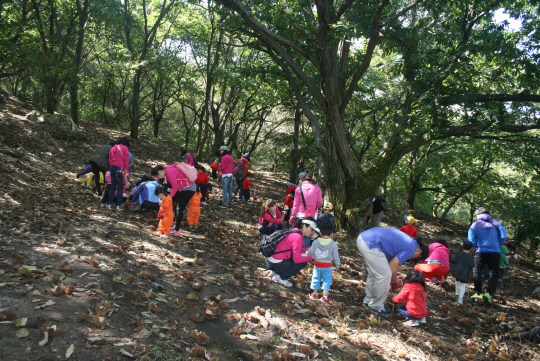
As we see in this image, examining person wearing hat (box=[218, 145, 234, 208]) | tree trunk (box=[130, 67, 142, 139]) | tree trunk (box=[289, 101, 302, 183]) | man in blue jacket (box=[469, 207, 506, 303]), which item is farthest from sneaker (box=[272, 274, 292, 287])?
tree trunk (box=[130, 67, 142, 139])

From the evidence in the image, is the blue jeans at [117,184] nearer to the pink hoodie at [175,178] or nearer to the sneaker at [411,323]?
the pink hoodie at [175,178]

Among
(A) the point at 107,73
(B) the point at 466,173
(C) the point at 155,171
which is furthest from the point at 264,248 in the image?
(A) the point at 107,73

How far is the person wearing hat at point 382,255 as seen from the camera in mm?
4766

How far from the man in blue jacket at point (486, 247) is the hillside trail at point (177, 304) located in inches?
17.7

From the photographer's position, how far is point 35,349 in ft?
8.74

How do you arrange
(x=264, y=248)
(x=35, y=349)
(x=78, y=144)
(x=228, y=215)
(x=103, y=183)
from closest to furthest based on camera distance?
(x=35, y=349) < (x=264, y=248) < (x=103, y=183) < (x=228, y=215) < (x=78, y=144)

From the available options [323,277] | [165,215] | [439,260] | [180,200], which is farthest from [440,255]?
[165,215]

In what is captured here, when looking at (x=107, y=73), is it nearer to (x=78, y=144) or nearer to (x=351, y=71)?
(x=78, y=144)

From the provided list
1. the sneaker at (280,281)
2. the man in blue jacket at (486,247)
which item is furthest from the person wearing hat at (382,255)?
the man in blue jacket at (486,247)

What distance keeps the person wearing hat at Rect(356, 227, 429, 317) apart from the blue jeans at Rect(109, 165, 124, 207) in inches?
222

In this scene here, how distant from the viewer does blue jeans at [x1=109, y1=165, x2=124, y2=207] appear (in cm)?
759

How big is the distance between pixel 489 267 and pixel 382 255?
3.52 m

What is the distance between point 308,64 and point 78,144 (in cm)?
1105

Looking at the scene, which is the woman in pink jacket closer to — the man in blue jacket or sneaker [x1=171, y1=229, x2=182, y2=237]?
sneaker [x1=171, y1=229, x2=182, y2=237]
